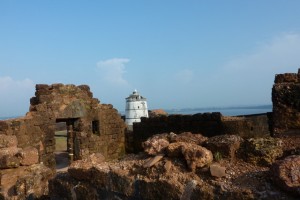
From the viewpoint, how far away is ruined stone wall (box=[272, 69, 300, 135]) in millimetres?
4570

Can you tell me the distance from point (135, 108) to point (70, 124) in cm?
474

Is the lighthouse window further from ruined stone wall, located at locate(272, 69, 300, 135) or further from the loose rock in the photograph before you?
the loose rock

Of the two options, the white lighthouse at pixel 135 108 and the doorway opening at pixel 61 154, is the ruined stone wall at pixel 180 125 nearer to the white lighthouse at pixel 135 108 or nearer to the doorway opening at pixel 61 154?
the doorway opening at pixel 61 154

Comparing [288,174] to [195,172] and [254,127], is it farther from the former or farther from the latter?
[254,127]

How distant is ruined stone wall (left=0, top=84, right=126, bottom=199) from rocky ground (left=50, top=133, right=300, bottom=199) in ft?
27.3

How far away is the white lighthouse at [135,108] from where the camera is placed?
63.0 ft

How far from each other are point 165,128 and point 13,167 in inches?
226

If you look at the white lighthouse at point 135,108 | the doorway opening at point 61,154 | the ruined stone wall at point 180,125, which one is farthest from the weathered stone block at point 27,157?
the white lighthouse at point 135,108

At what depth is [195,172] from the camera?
122 inches

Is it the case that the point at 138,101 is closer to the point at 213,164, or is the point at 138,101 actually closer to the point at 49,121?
the point at 49,121

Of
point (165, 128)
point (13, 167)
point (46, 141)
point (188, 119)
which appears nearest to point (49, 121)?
point (46, 141)

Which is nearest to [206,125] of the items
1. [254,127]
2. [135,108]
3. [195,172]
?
[254,127]

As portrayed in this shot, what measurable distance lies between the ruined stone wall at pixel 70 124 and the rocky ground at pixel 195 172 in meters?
8.33

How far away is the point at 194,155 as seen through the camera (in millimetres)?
3141
